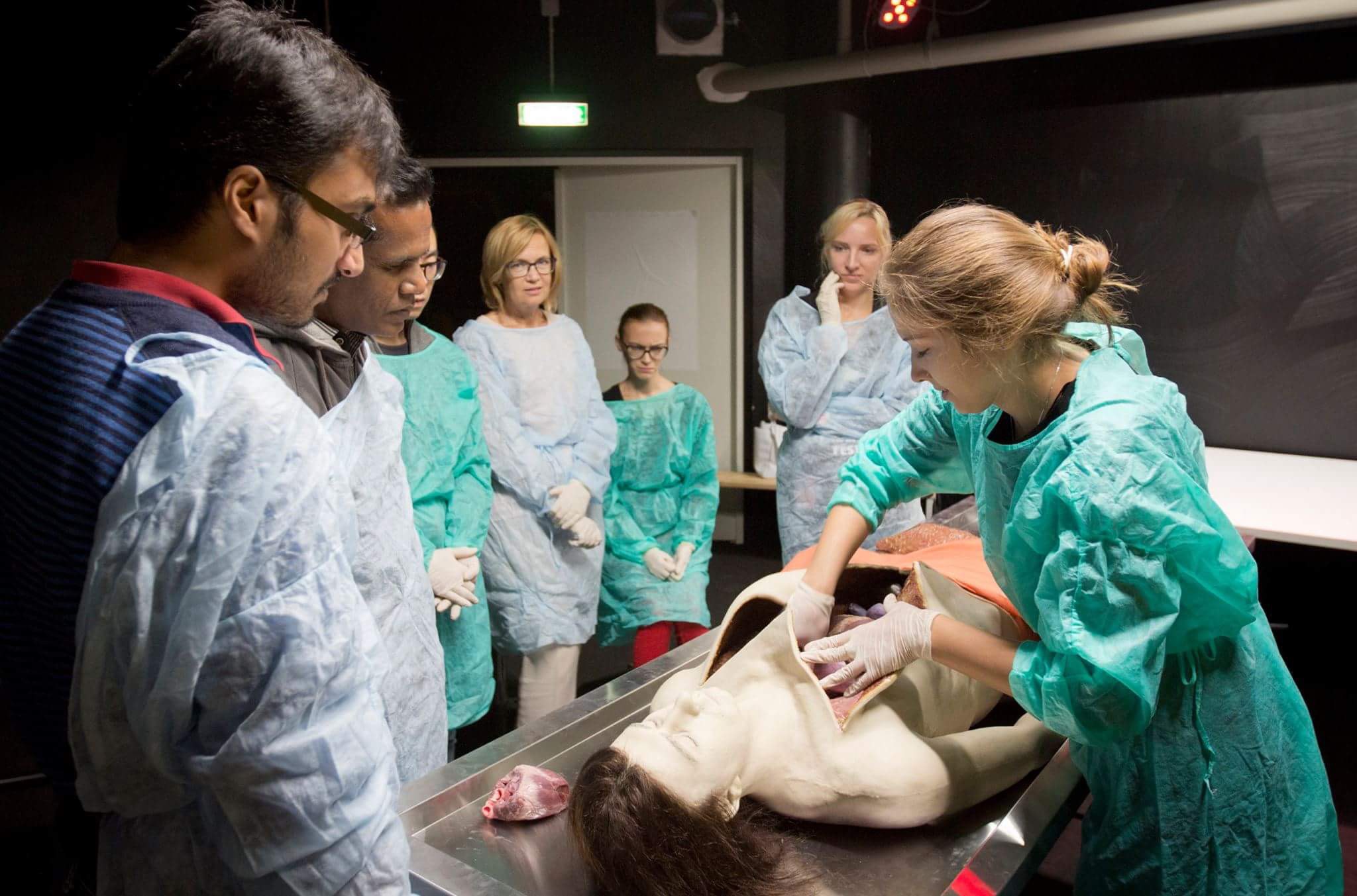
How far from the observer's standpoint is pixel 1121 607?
1.29 m

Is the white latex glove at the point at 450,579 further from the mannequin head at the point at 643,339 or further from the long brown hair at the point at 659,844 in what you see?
A: the mannequin head at the point at 643,339

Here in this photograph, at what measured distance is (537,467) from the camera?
121 inches

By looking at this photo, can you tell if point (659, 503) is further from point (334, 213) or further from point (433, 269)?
point (334, 213)

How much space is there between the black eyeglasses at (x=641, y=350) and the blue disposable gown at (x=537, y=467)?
244 mm

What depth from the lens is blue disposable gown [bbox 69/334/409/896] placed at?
2.91ft

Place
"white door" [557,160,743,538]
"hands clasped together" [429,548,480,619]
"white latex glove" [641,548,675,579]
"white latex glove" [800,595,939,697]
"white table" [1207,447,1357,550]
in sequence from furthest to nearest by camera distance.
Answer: "white door" [557,160,743,538] < "white latex glove" [641,548,675,579] < "white table" [1207,447,1357,550] < "hands clasped together" [429,548,480,619] < "white latex glove" [800,595,939,697]

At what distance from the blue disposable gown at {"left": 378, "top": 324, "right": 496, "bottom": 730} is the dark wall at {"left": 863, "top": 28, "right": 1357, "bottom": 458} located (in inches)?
124

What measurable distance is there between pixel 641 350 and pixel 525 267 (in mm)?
568

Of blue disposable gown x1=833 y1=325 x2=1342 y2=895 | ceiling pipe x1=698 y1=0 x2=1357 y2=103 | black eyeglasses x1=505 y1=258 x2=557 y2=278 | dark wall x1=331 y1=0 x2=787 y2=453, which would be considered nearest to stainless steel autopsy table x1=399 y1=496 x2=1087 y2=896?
blue disposable gown x1=833 y1=325 x2=1342 y2=895

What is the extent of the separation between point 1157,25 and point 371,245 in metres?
3.26

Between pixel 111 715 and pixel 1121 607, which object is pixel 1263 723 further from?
pixel 111 715

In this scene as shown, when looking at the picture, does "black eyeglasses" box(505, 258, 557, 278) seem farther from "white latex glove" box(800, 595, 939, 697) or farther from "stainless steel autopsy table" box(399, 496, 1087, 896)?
"white latex glove" box(800, 595, 939, 697)

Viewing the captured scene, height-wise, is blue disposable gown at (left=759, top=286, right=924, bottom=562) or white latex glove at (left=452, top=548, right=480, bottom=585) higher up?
blue disposable gown at (left=759, top=286, right=924, bottom=562)

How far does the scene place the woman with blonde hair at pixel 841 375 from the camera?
3467mm
